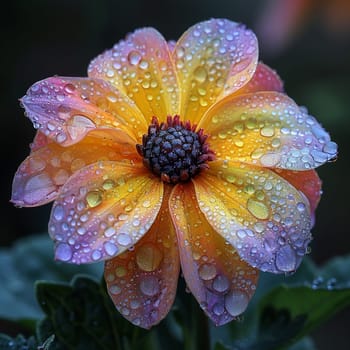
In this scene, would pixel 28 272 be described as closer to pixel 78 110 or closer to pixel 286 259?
pixel 78 110

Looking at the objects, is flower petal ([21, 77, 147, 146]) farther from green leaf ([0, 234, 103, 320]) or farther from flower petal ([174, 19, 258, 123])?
green leaf ([0, 234, 103, 320])

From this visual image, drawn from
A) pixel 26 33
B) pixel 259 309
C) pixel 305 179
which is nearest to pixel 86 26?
pixel 26 33

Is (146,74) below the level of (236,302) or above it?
above

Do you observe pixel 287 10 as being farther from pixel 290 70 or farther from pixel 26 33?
pixel 26 33

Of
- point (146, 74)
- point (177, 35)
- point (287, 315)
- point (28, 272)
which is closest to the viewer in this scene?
point (146, 74)

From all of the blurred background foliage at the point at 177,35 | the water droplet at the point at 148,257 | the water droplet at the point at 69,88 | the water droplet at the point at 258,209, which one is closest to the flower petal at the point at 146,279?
the water droplet at the point at 148,257

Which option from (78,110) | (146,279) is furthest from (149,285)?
(78,110)
